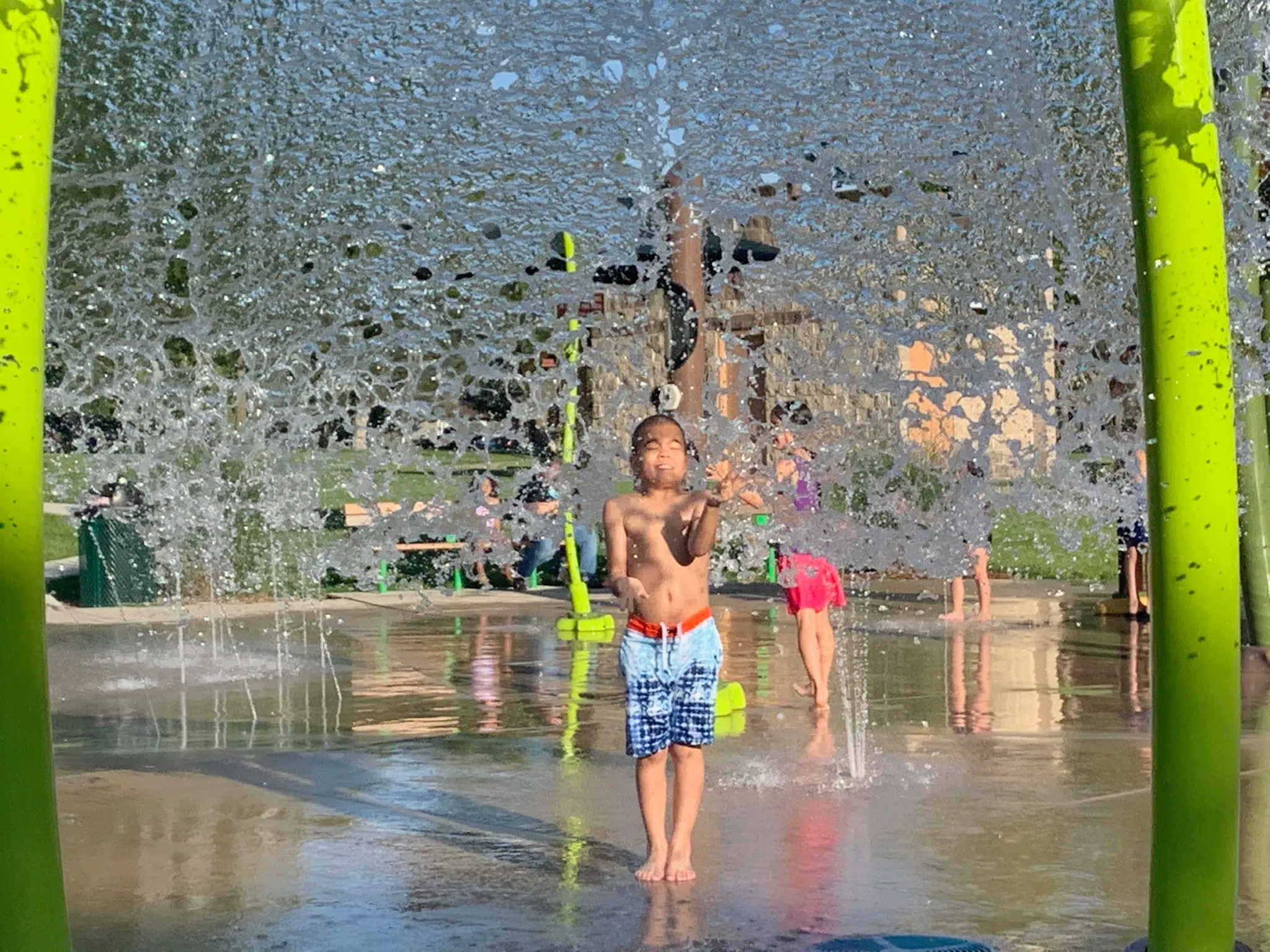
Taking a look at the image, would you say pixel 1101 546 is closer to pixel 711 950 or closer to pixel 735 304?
pixel 735 304

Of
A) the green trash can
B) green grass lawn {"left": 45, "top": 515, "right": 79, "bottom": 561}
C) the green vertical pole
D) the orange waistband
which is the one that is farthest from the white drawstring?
green grass lawn {"left": 45, "top": 515, "right": 79, "bottom": 561}

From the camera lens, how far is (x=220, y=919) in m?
4.67

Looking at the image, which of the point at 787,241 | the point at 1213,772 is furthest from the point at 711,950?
the point at 787,241

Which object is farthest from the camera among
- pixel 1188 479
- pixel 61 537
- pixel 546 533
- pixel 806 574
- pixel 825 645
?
pixel 61 537

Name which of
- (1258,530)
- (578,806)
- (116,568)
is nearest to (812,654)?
(578,806)

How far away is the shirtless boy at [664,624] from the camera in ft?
16.8

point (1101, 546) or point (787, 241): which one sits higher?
point (787, 241)

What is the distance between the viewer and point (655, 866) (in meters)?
5.05

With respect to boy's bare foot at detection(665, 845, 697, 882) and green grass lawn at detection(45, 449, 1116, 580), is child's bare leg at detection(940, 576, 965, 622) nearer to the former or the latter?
green grass lawn at detection(45, 449, 1116, 580)

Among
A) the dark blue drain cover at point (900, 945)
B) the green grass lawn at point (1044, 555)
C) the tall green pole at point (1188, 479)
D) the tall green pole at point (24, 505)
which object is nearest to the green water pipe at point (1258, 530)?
the dark blue drain cover at point (900, 945)

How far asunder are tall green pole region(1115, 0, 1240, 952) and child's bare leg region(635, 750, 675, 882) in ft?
5.43

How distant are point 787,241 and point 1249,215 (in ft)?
6.21

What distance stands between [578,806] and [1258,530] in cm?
518

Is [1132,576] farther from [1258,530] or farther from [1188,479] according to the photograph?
[1188,479]
